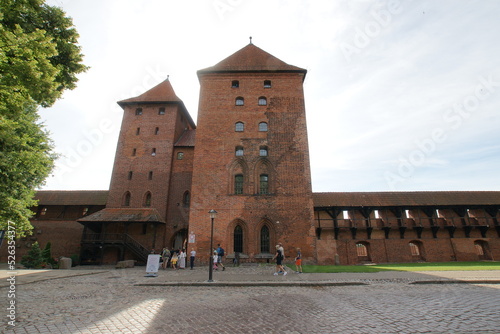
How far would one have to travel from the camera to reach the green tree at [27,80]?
22.1ft

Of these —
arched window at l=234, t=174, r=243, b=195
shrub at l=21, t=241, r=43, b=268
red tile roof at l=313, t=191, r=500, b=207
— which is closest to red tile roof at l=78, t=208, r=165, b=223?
shrub at l=21, t=241, r=43, b=268

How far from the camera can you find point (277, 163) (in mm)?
18812

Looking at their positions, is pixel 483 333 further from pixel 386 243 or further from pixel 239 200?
pixel 386 243

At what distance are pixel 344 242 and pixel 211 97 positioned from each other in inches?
642

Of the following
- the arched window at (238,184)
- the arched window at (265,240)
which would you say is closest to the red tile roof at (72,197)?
the arched window at (238,184)

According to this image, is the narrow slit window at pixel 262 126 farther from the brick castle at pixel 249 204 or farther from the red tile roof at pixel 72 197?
the red tile roof at pixel 72 197

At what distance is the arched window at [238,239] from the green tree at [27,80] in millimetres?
12684

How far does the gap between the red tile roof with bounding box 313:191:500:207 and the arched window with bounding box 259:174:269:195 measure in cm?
462

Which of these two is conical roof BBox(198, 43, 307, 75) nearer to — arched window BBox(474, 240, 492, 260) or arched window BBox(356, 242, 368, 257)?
arched window BBox(356, 242, 368, 257)

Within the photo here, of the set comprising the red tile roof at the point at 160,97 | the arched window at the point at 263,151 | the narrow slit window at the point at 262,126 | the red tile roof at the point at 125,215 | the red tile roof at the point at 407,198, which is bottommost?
the red tile roof at the point at 125,215

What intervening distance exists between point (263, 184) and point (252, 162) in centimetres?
189

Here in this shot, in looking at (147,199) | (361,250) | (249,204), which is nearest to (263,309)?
(249,204)

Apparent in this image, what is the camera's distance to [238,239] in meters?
17.6

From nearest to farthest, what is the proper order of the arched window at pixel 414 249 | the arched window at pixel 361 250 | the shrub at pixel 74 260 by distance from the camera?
the shrub at pixel 74 260 < the arched window at pixel 414 249 < the arched window at pixel 361 250
